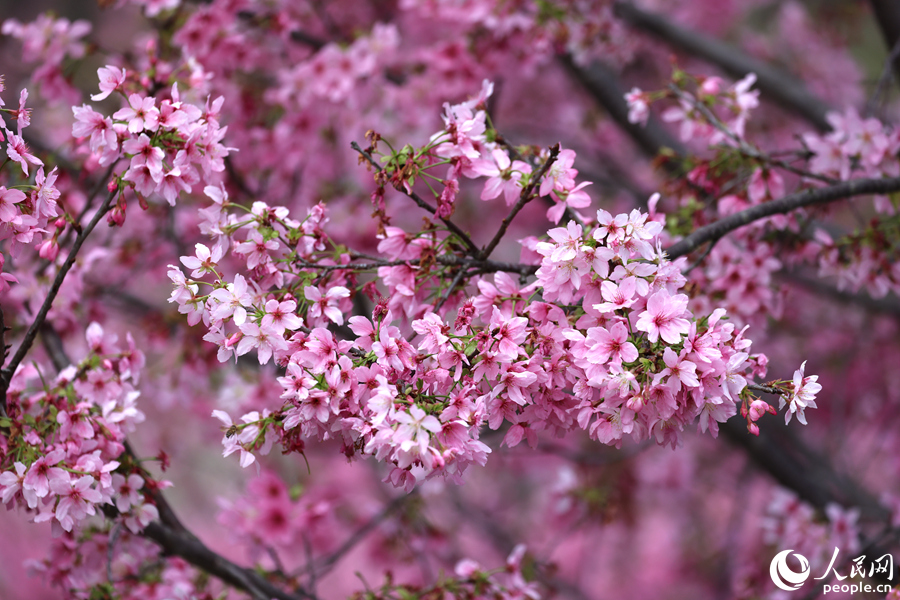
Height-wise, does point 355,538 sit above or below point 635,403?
below

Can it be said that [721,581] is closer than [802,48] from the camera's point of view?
Yes

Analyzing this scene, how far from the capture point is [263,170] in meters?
3.25

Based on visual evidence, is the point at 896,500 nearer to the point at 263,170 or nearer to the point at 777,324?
the point at 777,324

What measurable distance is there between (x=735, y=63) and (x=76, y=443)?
3.47m

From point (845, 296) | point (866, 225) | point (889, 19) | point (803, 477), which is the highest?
point (889, 19)

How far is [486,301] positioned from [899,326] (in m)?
3.66

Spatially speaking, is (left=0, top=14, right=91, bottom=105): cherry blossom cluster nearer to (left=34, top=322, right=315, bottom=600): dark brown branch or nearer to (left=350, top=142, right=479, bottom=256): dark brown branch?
(left=34, top=322, right=315, bottom=600): dark brown branch

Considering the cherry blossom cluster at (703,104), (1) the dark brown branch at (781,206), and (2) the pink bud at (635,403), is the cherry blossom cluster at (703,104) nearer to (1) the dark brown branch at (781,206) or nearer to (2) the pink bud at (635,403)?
(1) the dark brown branch at (781,206)

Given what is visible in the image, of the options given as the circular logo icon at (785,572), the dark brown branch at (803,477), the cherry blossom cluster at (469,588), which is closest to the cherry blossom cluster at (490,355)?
the cherry blossom cluster at (469,588)

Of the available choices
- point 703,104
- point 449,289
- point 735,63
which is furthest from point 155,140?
point 735,63

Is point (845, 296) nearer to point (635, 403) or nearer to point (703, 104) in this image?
point (703, 104)

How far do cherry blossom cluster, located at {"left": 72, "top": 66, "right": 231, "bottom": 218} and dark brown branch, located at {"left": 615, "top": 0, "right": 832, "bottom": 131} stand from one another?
2610 mm

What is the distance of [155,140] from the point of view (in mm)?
1481

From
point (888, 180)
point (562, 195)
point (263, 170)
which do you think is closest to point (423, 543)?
point (263, 170)
